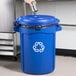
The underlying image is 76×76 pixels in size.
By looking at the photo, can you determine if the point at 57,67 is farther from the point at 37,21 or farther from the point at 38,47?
the point at 37,21

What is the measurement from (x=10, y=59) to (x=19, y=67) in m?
0.35

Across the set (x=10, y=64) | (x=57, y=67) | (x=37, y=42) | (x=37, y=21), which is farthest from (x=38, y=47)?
(x=10, y=64)

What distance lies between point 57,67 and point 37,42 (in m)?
0.54

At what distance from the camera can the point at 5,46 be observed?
2.61m

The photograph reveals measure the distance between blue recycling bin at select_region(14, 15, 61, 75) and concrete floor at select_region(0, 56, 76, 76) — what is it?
12 centimetres

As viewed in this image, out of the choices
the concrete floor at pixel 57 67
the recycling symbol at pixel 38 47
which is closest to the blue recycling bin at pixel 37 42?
the recycling symbol at pixel 38 47

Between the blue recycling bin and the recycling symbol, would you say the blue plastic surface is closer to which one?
the blue recycling bin

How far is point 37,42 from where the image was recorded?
83.4 inches

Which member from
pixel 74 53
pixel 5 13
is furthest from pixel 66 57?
pixel 5 13

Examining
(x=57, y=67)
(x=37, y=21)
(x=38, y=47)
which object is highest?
(x=37, y=21)

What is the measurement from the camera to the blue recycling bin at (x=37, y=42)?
2.08m

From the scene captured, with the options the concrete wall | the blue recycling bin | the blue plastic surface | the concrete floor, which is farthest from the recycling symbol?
the concrete wall

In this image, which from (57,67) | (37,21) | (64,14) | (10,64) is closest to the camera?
(37,21)

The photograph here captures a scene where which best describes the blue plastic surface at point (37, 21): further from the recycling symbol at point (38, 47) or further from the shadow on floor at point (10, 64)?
the shadow on floor at point (10, 64)
